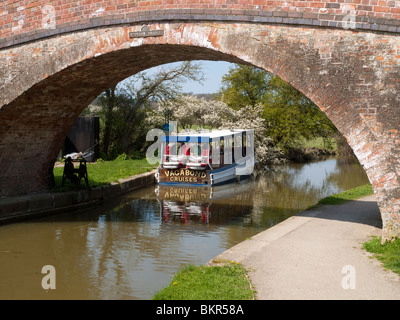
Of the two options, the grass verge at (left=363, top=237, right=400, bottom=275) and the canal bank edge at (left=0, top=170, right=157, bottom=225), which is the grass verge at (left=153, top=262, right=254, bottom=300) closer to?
the grass verge at (left=363, top=237, right=400, bottom=275)

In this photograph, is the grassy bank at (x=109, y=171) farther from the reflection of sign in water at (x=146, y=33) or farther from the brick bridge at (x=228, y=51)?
the reflection of sign in water at (x=146, y=33)

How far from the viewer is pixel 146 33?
7602mm

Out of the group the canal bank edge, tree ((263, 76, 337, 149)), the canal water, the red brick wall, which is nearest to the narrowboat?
the canal water

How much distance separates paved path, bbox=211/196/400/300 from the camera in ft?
15.7

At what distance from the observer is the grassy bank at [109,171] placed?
1266 cm

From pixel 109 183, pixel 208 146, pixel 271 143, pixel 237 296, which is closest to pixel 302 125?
pixel 271 143

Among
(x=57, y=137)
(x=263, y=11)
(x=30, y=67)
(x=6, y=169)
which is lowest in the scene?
(x=6, y=169)

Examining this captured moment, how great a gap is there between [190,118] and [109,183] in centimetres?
1143

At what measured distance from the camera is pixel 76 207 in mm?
11109

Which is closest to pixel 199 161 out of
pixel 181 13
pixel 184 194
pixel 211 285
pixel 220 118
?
pixel 184 194

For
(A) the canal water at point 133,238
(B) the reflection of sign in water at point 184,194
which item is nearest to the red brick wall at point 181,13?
(A) the canal water at point 133,238

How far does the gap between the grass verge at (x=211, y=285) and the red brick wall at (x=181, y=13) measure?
11.7ft

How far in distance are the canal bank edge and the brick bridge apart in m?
0.92

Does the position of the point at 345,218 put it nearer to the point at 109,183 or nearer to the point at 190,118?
the point at 109,183
